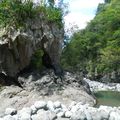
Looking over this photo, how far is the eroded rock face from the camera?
17.1 m

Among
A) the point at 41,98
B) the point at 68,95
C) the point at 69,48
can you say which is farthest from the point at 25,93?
the point at 69,48

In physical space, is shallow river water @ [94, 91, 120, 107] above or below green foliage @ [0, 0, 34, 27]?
below

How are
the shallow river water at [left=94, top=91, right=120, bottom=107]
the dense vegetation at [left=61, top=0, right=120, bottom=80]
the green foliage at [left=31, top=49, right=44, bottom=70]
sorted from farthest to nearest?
the dense vegetation at [left=61, top=0, right=120, bottom=80]
the green foliage at [left=31, top=49, right=44, bottom=70]
the shallow river water at [left=94, top=91, right=120, bottom=107]

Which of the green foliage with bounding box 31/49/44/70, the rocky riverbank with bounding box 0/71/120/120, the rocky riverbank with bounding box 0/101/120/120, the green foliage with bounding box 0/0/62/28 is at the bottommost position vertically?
the rocky riverbank with bounding box 0/101/120/120

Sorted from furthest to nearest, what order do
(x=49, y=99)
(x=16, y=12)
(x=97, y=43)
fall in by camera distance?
(x=97, y=43) → (x=16, y=12) → (x=49, y=99)

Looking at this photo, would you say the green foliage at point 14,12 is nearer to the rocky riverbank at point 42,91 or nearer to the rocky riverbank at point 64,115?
the rocky riverbank at point 42,91

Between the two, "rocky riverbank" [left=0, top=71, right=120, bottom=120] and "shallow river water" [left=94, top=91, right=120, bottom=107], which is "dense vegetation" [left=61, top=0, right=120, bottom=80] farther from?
"rocky riverbank" [left=0, top=71, right=120, bottom=120]

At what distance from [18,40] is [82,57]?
30.2 meters

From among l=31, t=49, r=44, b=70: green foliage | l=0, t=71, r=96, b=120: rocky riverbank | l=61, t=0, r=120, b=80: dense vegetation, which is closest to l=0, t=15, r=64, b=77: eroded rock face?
l=31, t=49, r=44, b=70: green foliage

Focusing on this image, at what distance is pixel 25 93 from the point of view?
16016 mm

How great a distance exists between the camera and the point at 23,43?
1728 centimetres

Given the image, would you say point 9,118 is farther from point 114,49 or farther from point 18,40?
point 114,49

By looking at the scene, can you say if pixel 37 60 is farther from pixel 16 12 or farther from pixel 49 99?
pixel 49 99

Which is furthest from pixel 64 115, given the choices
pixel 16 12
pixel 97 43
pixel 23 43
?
pixel 97 43
